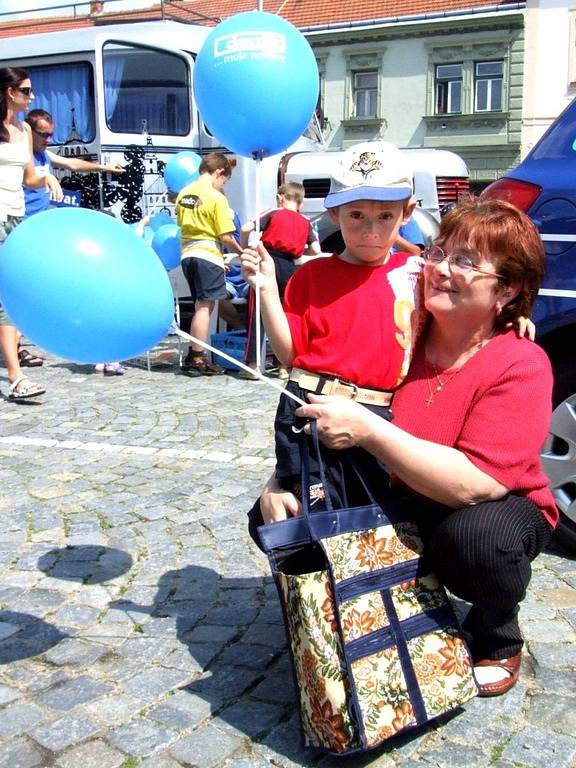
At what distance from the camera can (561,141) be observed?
10.9 ft

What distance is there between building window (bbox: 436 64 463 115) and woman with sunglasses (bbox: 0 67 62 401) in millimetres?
24612

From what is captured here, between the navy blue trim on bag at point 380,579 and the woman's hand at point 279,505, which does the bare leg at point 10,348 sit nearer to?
the woman's hand at point 279,505

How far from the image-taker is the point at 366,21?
95.9 feet

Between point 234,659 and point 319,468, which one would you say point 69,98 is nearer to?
point 234,659

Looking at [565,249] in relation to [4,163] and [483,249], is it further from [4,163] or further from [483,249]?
[4,163]

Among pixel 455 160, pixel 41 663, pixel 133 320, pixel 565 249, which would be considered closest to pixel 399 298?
pixel 133 320

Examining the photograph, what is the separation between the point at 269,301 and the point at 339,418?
46 cm

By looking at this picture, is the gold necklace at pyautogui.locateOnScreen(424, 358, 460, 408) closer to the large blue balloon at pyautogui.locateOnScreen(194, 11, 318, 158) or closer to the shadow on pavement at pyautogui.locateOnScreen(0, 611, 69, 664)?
the large blue balloon at pyautogui.locateOnScreen(194, 11, 318, 158)

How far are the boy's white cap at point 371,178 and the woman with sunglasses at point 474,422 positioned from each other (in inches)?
6.8

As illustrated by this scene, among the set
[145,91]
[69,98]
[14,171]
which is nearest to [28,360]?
[14,171]

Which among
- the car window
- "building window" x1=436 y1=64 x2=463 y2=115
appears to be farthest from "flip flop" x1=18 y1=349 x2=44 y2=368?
"building window" x1=436 y1=64 x2=463 y2=115

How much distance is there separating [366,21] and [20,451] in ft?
90.3

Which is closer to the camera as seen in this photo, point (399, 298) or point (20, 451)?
point (399, 298)

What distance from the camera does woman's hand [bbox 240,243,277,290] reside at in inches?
95.4
